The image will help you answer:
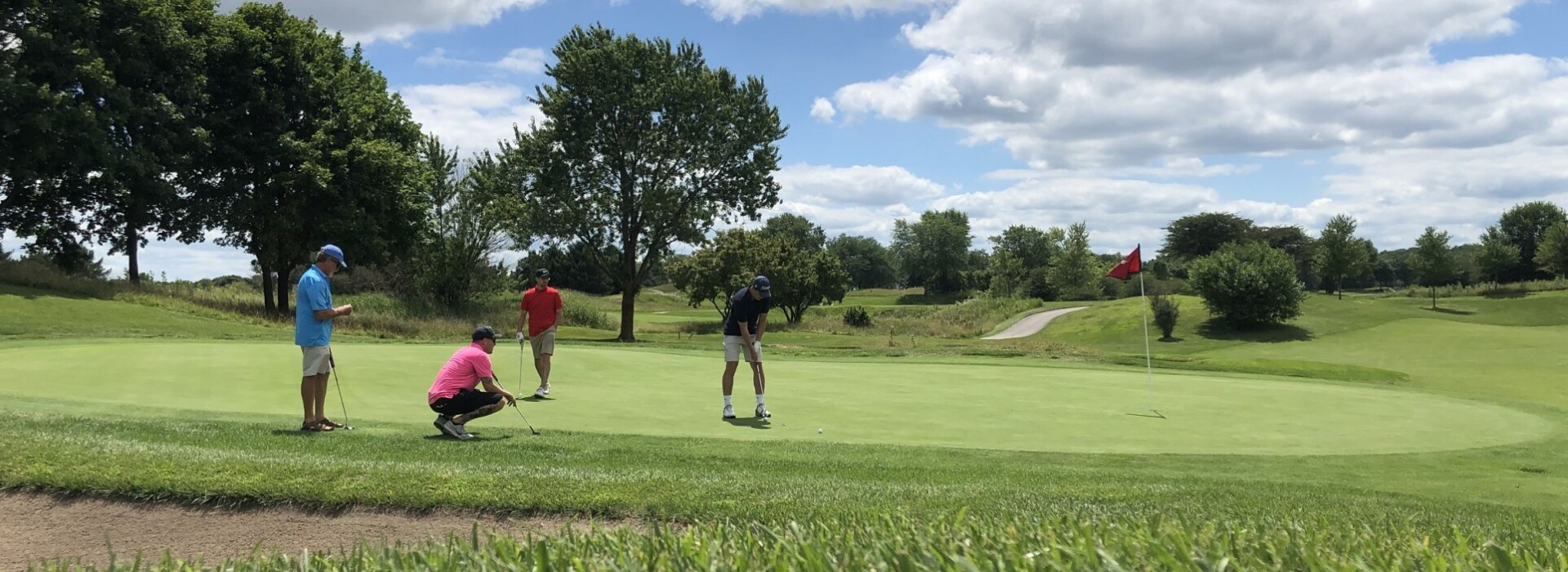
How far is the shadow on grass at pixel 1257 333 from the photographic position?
44.2m

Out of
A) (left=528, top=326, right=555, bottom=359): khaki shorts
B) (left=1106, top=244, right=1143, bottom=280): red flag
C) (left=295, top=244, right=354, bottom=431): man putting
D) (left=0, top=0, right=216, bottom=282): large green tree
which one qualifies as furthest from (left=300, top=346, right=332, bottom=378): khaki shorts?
(left=0, top=0, right=216, bottom=282): large green tree

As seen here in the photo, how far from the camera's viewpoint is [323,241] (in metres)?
38.3

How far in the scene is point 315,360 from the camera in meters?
10.1

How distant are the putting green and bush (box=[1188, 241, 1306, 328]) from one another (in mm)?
30421

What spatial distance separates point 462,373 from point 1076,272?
76.8 m

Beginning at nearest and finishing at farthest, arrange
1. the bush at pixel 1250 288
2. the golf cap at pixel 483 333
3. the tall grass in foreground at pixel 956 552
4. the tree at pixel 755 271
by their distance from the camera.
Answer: the tall grass in foreground at pixel 956 552 < the golf cap at pixel 483 333 < the bush at pixel 1250 288 < the tree at pixel 755 271

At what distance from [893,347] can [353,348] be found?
56.9ft

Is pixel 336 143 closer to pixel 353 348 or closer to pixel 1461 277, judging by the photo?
pixel 353 348

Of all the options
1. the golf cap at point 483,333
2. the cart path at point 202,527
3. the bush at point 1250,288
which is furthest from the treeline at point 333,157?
the cart path at point 202,527

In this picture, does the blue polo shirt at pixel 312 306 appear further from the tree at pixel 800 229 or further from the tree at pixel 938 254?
the tree at pixel 800 229

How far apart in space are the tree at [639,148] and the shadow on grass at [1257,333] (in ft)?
76.4

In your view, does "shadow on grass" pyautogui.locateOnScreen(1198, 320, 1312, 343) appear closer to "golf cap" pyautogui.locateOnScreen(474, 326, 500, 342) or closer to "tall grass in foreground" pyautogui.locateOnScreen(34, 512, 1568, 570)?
"golf cap" pyautogui.locateOnScreen(474, 326, 500, 342)

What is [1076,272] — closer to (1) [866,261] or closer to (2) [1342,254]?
(2) [1342,254]

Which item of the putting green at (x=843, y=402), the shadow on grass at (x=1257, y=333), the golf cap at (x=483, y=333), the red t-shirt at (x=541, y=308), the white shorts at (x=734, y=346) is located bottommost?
the shadow on grass at (x=1257, y=333)
